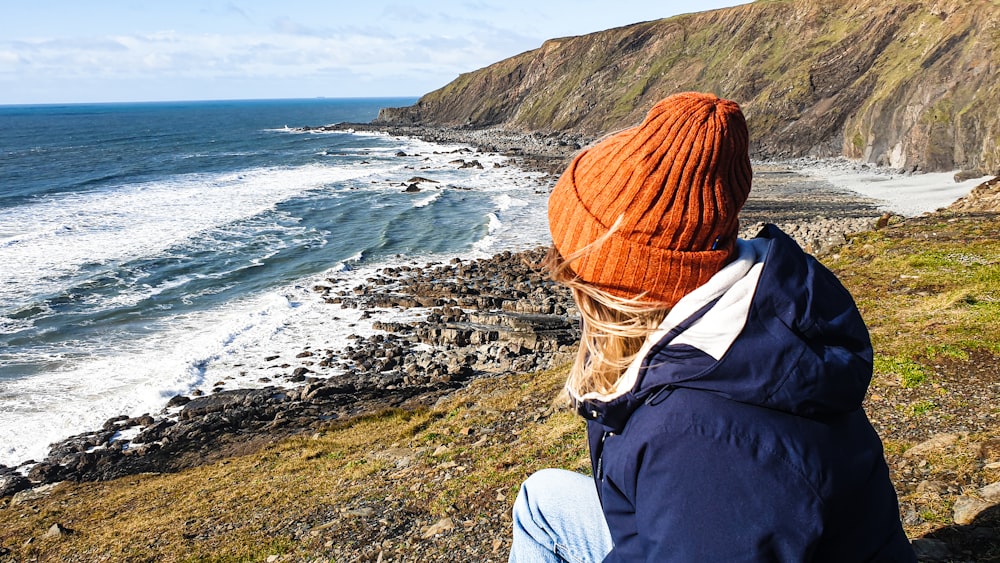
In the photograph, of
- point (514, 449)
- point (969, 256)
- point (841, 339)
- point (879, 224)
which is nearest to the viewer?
point (841, 339)

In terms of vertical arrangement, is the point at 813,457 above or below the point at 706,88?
below

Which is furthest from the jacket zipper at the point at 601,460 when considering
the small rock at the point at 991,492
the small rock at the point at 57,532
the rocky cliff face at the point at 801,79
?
the rocky cliff face at the point at 801,79

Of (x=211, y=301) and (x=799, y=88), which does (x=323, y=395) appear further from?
(x=799, y=88)

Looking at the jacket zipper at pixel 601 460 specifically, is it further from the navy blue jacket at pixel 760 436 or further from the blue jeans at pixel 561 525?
the blue jeans at pixel 561 525

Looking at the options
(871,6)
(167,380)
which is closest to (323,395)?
(167,380)

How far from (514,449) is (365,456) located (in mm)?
2728

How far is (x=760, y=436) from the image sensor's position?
1523mm

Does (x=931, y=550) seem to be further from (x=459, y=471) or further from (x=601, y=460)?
(x=459, y=471)

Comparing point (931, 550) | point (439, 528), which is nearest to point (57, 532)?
point (439, 528)

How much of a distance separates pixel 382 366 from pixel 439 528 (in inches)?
443

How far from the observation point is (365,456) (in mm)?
9562

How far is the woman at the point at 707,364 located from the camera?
1528 mm

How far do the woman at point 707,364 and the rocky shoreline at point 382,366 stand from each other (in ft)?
40.6

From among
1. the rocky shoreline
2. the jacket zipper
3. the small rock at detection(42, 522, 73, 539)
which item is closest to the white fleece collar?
the jacket zipper
